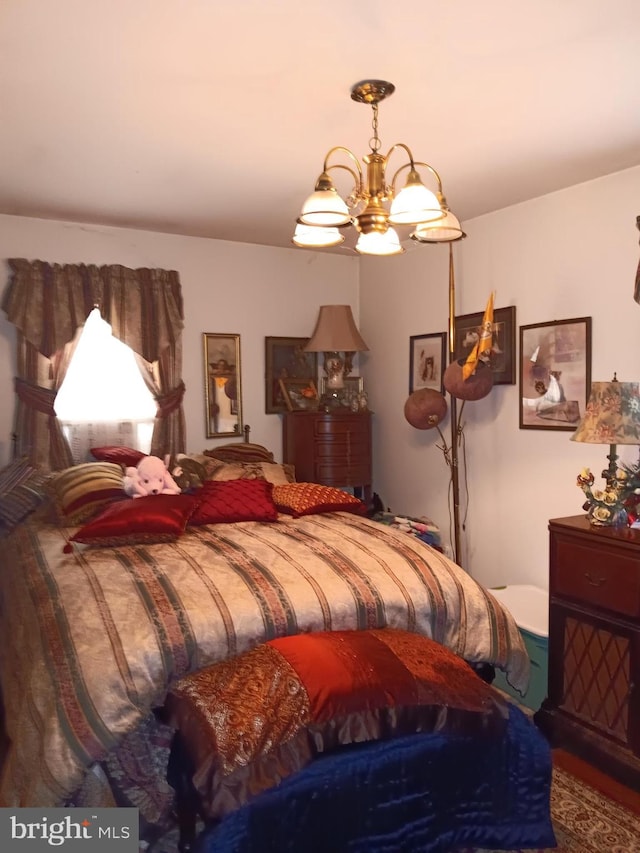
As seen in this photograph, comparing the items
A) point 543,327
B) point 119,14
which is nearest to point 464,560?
point 543,327

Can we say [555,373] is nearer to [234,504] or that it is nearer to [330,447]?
[330,447]

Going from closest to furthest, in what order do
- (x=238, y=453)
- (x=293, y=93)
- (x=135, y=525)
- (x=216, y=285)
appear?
1. (x=293, y=93)
2. (x=135, y=525)
3. (x=238, y=453)
4. (x=216, y=285)

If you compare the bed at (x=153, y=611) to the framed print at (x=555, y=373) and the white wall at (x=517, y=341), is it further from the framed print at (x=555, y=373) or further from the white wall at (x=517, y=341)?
the framed print at (x=555, y=373)

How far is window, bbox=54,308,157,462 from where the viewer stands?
156 inches

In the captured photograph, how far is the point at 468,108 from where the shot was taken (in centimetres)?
239

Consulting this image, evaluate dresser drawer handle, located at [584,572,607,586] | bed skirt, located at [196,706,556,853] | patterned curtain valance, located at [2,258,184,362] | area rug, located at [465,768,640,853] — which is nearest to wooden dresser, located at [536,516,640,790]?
dresser drawer handle, located at [584,572,607,586]

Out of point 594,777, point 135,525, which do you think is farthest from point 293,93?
point 594,777

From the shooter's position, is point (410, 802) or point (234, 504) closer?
point (410, 802)

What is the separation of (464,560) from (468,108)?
2641 millimetres

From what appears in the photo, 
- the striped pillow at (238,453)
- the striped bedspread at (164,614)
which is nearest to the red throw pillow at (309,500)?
the striped bedspread at (164,614)

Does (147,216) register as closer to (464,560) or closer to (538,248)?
(538,248)

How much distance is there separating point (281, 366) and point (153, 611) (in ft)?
9.00

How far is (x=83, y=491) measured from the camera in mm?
3242

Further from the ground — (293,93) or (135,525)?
(293,93)
